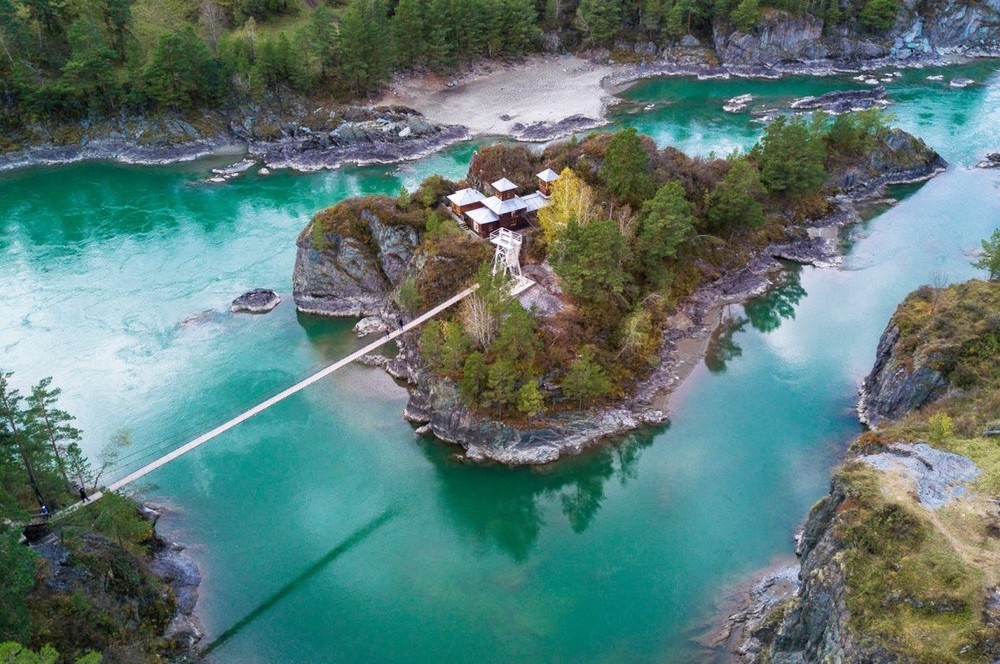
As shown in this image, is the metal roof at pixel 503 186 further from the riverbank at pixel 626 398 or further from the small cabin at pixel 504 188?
the riverbank at pixel 626 398

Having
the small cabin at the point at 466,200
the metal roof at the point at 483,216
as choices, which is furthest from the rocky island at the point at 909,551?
the small cabin at the point at 466,200

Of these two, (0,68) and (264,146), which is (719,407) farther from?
(0,68)

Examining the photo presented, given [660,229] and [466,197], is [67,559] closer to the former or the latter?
[466,197]

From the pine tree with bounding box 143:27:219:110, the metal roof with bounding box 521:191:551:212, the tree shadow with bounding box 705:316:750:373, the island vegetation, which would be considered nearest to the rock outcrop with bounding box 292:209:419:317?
the metal roof with bounding box 521:191:551:212

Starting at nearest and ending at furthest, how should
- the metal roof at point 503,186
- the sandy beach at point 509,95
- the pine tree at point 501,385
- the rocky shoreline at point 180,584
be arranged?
1. the rocky shoreline at point 180,584
2. the pine tree at point 501,385
3. the metal roof at point 503,186
4. the sandy beach at point 509,95

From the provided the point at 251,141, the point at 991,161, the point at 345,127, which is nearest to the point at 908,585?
the point at 991,161

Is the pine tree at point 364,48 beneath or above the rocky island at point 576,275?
above

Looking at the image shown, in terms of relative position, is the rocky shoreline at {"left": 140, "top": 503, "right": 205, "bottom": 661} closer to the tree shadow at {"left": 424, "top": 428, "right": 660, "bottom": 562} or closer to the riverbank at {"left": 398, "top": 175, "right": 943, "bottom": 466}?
the tree shadow at {"left": 424, "top": 428, "right": 660, "bottom": 562}

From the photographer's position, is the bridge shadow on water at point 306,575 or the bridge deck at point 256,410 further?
the bridge deck at point 256,410
